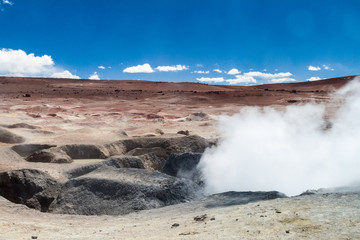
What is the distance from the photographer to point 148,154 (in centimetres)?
868

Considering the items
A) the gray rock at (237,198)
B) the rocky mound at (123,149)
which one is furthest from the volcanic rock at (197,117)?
the gray rock at (237,198)

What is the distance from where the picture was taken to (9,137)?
9680mm

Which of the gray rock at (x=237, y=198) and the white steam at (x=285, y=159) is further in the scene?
the white steam at (x=285, y=159)

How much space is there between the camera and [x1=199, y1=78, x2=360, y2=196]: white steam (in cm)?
662

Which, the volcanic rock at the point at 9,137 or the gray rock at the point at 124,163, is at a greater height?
the volcanic rock at the point at 9,137

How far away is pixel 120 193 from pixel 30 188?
5.22 ft

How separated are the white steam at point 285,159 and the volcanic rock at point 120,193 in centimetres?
95

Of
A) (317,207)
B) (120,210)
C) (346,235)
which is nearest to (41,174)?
(120,210)

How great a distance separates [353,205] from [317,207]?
0.33 m

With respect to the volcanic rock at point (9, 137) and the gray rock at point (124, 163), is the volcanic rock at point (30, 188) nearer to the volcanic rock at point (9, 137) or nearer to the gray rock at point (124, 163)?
the gray rock at point (124, 163)

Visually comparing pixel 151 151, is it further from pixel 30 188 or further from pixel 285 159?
pixel 30 188

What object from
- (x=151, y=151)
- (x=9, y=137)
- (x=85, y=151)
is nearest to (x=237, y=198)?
(x=151, y=151)

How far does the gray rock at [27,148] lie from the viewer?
8688 mm

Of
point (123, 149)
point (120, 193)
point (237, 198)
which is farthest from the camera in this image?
point (123, 149)
